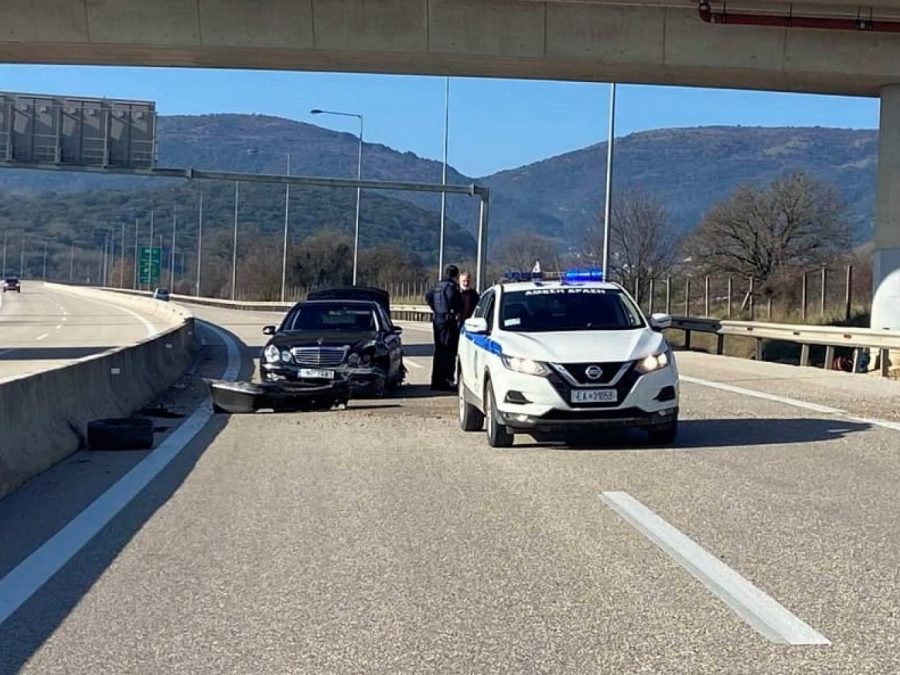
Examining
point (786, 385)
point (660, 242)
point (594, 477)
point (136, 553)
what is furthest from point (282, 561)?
point (660, 242)

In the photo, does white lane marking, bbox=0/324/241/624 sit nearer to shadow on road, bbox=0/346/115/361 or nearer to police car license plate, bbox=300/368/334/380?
police car license plate, bbox=300/368/334/380

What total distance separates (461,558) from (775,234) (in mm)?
54997

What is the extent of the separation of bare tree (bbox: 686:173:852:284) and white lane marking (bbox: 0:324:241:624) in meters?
48.8

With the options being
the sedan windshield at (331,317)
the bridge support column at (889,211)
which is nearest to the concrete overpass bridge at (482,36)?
the bridge support column at (889,211)

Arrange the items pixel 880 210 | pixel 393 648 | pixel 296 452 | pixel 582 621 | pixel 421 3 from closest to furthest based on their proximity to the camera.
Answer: pixel 393 648
pixel 582 621
pixel 296 452
pixel 421 3
pixel 880 210

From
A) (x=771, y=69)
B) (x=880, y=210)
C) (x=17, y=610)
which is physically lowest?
(x=17, y=610)

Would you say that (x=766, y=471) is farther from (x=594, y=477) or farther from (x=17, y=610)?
(x=17, y=610)

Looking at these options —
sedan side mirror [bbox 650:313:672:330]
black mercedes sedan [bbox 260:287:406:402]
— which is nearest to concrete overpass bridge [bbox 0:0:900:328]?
black mercedes sedan [bbox 260:287:406:402]

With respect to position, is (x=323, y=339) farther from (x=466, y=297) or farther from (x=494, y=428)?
(x=494, y=428)

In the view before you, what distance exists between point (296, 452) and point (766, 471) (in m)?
4.55

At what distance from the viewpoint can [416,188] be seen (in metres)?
39.6

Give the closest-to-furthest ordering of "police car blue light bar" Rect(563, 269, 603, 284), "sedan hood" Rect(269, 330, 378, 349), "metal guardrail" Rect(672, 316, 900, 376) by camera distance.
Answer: "police car blue light bar" Rect(563, 269, 603, 284), "sedan hood" Rect(269, 330, 378, 349), "metal guardrail" Rect(672, 316, 900, 376)

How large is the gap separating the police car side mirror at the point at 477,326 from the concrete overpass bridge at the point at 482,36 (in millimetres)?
11448

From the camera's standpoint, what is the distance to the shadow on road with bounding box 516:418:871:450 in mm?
12008
